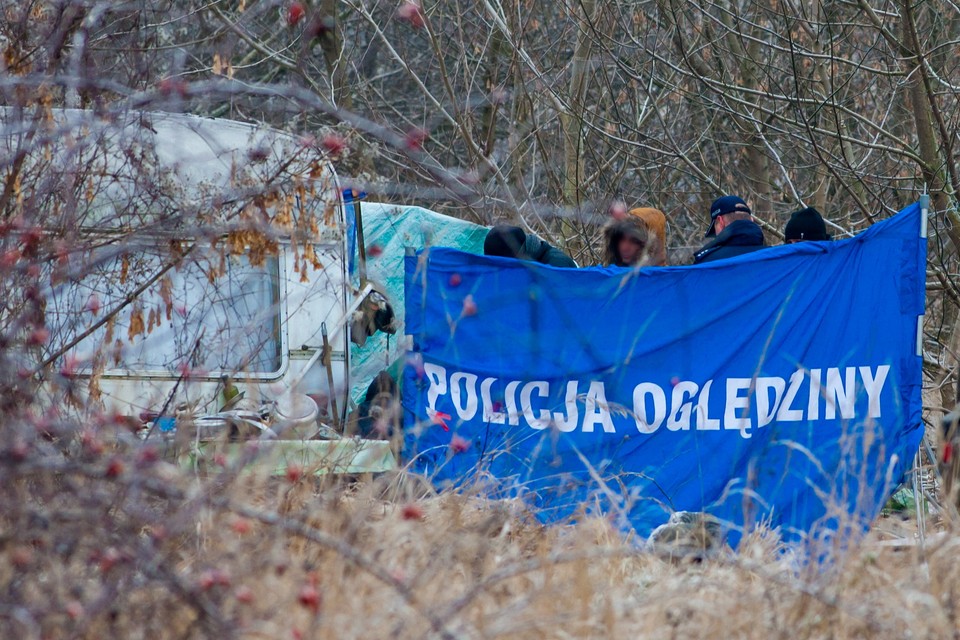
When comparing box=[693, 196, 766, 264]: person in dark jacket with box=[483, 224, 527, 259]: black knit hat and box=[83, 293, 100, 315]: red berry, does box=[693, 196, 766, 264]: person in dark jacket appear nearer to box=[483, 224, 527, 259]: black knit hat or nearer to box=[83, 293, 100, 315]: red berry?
box=[483, 224, 527, 259]: black knit hat

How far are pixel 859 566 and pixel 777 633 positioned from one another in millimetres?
415

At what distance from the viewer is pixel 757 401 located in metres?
6.23

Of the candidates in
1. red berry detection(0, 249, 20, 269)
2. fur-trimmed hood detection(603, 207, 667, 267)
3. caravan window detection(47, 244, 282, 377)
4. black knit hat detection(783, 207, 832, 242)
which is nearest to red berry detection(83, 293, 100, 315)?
caravan window detection(47, 244, 282, 377)

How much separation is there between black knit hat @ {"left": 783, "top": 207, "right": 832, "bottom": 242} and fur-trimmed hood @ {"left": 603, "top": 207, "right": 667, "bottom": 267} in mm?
733

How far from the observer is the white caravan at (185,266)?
483cm

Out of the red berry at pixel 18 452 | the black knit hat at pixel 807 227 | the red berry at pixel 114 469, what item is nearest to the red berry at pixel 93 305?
the red berry at pixel 18 452

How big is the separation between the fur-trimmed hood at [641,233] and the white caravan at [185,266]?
4.93 ft

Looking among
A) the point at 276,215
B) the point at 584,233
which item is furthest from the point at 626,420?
the point at 584,233

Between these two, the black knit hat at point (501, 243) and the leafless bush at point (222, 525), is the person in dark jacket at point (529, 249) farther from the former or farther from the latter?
the leafless bush at point (222, 525)

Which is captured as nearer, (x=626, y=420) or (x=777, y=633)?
(x=777, y=633)

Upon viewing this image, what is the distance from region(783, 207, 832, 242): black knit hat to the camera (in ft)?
22.4

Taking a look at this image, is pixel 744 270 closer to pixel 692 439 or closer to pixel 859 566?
pixel 692 439

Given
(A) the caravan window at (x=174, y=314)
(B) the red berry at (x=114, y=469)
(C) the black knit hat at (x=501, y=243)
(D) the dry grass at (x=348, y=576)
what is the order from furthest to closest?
(C) the black knit hat at (x=501, y=243) → (A) the caravan window at (x=174, y=314) → (D) the dry grass at (x=348, y=576) → (B) the red berry at (x=114, y=469)

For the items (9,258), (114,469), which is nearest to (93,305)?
(9,258)
